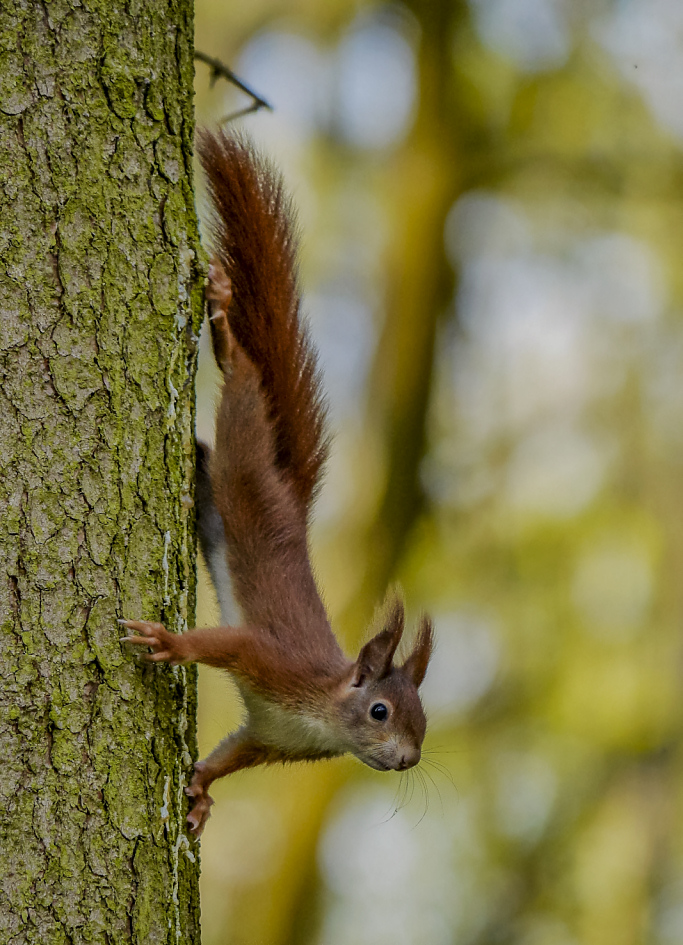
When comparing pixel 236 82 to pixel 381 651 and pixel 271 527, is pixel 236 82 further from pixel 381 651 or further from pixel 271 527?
pixel 381 651

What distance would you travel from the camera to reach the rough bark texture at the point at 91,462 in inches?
65.4

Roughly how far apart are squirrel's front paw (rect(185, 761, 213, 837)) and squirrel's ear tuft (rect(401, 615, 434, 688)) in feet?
2.24

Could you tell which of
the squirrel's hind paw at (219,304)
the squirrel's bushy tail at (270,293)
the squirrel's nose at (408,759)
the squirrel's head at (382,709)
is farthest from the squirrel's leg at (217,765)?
the squirrel's hind paw at (219,304)

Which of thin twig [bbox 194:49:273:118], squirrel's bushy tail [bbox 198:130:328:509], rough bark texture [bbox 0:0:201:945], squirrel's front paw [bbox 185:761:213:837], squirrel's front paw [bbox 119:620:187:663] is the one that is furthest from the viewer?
thin twig [bbox 194:49:273:118]

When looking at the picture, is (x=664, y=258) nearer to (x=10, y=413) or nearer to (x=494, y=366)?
(x=494, y=366)

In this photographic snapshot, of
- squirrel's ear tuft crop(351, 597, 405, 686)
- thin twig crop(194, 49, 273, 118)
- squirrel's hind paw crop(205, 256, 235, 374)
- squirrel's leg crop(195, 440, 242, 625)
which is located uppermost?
thin twig crop(194, 49, 273, 118)

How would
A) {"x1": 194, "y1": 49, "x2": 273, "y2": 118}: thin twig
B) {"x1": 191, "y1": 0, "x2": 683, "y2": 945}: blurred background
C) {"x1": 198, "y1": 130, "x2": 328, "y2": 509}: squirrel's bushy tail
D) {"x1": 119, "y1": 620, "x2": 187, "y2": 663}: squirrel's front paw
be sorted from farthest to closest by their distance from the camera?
{"x1": 191, "y1": 0, "x2": 683, "y2": 945}: blurred background
{"x1": 194, "y1": 49, "x2": 273, "y2": 118}: thin twig
{"x1": 198, "y1": 130, "x2": 328, "y2": 509}: squirrel's bushy tail
{"x1": 119, "y1": 620, "x2": 187, "y2": 663}: squirrel's front paw

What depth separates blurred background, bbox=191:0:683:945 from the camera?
17.5 feet

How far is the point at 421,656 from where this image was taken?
278 cm

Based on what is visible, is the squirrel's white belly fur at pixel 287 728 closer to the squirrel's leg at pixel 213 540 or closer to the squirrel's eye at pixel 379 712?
the squirrel's eye at pixel 379 712

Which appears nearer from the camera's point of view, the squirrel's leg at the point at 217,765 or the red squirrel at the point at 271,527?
the squirrel's leg at the point at 217,765

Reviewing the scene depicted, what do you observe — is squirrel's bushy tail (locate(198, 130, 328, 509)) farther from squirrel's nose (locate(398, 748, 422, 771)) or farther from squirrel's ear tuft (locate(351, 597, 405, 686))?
squirrel's nose (locate(398, 748, 422, 771))

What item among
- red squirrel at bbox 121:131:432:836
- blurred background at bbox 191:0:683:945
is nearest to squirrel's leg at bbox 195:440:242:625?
red squirrel at bbox 121:131:432:836

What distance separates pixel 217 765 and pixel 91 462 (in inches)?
40.6
